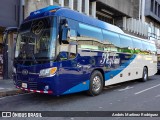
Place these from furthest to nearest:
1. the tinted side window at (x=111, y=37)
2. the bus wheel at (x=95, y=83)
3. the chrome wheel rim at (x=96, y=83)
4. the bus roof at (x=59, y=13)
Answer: the tinted side window at (x=111, y=37), the chrome wheel rim at (x=96, y=83), the bus wheel at (x=95, y=83), the bus roof at (x=59, y=13)

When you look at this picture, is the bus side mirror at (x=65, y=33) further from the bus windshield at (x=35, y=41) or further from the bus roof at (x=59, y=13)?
the bus roof at (x=59, y=13)

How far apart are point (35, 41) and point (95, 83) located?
304 centimetres

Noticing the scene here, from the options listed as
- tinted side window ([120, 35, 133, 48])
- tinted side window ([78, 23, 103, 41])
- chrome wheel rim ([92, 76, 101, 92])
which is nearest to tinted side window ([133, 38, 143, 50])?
tinted side window ([120, 35, 133, 48])

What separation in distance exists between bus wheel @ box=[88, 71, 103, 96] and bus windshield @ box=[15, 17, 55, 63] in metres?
2.39

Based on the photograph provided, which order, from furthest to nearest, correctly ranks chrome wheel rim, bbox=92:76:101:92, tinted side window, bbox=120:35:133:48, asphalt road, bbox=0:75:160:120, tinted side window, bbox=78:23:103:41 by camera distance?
tinted side window, bbox=120:35:133:48
chrome wheel rim, bbox=92:76:101:92
tinted side window, bbox=78:23:103:41
asphalt road, bbox=0:75:160:120

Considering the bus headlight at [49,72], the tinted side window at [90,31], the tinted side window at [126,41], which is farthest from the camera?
the tinted side window at [126,41]

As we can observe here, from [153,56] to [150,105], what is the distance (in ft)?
31.5

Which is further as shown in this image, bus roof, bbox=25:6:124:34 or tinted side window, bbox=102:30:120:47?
tinted side window, bbox=102:30:120:47

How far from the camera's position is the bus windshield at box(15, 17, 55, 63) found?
283 inches

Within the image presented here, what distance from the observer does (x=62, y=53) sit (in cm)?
729

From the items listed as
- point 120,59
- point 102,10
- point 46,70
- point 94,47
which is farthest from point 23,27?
point 102,10

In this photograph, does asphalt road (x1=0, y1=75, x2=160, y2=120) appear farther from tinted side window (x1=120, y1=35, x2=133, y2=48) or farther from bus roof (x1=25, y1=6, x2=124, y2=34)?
tinted side window (x1=120, y1=35, x2=133, y2=48)

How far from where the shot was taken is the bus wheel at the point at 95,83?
8.71m

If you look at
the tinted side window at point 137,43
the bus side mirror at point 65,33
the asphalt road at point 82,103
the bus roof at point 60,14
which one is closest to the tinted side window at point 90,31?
the bus roof at point 60,14
